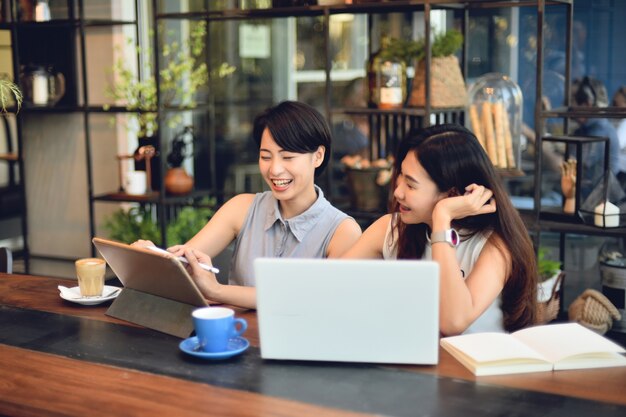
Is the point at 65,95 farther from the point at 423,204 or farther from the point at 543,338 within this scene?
the point at 543,338

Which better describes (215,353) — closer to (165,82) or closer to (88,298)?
(88,298)

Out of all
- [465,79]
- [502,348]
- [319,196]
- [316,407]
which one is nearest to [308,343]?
[316,407]

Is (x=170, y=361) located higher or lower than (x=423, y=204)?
lower

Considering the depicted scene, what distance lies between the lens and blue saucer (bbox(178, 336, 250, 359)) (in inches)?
73.5

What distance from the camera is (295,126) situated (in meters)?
2.65

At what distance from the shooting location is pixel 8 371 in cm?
187

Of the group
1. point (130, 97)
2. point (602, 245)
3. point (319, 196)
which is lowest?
point (602, 245)

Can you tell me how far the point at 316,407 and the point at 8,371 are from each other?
70 cm

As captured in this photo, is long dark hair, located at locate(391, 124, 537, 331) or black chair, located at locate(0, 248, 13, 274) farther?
black chair, located at locate(0, 248, 13, 274)

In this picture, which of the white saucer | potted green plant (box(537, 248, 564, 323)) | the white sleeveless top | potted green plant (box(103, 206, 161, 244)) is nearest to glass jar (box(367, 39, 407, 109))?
potted green plant (box(537, 248, 564, 323))

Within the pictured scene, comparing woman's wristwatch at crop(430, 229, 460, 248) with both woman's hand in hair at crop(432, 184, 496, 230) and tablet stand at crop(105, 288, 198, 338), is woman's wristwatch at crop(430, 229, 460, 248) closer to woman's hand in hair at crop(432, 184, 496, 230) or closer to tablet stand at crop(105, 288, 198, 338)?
woman's hand in hair at crop(432, 184, 496, 230)

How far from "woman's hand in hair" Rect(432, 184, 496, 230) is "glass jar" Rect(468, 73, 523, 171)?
59.3 inches

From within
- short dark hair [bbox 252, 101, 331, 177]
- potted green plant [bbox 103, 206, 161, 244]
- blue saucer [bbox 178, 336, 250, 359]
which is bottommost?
potted green plant [bbox 103, 206, 161, 244]

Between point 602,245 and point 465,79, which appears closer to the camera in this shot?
point 465,79
